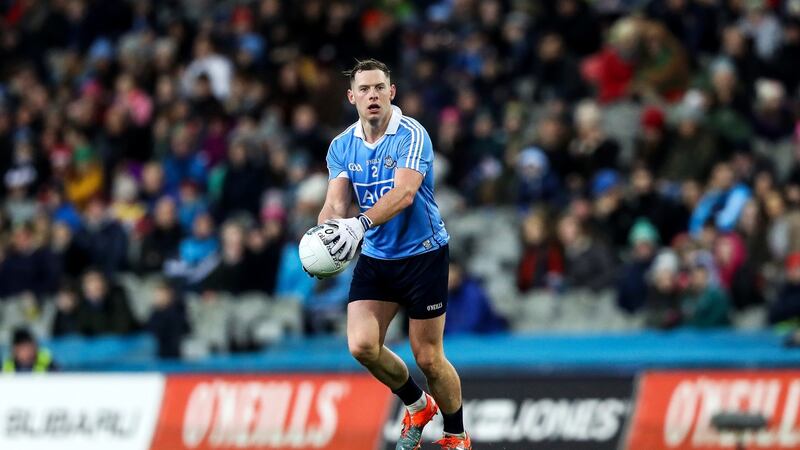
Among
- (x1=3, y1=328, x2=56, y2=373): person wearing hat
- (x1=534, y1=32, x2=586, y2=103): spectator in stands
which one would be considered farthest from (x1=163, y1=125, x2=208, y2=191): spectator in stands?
(x1=3, y1=328, x2=56, y2=373): person wearing hat

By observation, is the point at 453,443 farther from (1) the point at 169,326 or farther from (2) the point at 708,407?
(1) the point at 169,326

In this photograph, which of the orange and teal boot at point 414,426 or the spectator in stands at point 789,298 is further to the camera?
the spectator in stands at point 789,298

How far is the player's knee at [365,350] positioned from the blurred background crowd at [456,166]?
634cm

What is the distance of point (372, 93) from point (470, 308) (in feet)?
23.2

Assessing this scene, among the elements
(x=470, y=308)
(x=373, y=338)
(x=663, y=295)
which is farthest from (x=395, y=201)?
(x=470, y=308)

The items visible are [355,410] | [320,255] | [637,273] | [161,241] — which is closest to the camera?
[320,255]

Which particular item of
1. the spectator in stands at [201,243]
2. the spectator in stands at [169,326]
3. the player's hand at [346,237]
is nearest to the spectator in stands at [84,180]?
the spectator in stands at [201,243]

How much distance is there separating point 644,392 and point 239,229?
21.4 feet

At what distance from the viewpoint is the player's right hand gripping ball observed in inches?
362

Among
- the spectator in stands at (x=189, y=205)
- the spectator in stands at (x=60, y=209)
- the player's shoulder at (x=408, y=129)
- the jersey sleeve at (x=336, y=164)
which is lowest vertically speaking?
the spectator in stands at (x=60, y=209)

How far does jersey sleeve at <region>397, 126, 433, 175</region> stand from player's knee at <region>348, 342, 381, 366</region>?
1128 millimetres

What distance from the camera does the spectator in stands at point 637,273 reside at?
635 inches

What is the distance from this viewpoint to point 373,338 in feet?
32.4

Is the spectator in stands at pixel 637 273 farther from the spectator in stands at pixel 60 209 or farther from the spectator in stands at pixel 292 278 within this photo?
the spectator in stands at pixel 60 209
